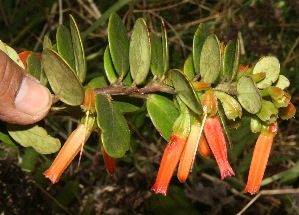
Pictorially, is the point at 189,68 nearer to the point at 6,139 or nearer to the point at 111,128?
the point at 111,128

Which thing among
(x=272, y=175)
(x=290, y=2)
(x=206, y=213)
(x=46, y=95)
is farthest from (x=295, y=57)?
(x=46, y=95)

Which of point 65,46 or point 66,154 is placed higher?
point 65,46

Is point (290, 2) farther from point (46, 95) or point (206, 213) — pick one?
point (46, 95)

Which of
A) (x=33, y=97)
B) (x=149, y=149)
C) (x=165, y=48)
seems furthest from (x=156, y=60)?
(x=149, y=149)

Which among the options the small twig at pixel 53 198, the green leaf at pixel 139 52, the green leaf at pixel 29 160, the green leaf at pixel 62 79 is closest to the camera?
the green leaf at pixel 62 79

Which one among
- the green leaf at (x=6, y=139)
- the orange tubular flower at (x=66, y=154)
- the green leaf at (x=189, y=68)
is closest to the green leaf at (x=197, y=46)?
the green leaf at (x=189, y=68)

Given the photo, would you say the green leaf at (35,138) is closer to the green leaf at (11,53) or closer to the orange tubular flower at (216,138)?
the green leaf at (11,53)

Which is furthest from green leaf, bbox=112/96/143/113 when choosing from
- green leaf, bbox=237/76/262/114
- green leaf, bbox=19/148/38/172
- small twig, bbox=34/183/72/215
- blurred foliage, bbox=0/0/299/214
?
green leaf, bbox=19/148/38/172
